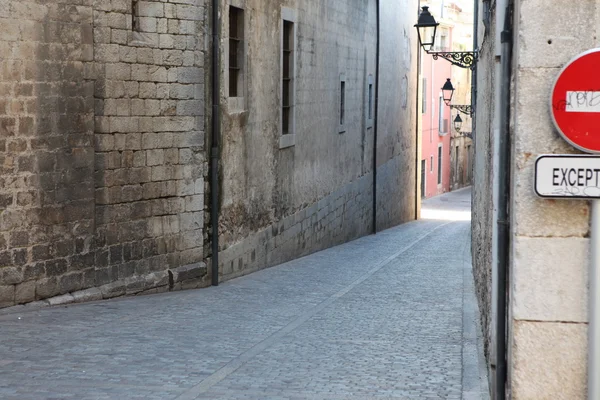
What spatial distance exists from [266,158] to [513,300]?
10.4 m

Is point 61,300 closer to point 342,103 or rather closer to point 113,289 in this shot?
point 113,289

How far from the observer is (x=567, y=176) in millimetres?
5035

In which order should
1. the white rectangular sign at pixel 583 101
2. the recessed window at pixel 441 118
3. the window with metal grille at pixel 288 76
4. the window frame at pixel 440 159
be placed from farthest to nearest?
the window frame at pixel 440 159 < the recessed window at pixel 441 118 < the window with metal grille at pixel 288 76 < the white rectangular sign at pixel 583 101

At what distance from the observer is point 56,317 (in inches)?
397

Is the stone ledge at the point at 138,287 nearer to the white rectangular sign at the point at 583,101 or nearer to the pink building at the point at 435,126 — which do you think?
the white rectangular sign at the point at 583,101

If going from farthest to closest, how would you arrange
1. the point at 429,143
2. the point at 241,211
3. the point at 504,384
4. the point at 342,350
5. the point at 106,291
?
the point at 429,143, the point at 241,211, the point at 106,291, the point at 342,350, the point at 504,384

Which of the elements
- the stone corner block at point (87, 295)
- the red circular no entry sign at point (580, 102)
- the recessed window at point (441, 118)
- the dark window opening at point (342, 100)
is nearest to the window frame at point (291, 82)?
the dark window opening at point (342, 100)

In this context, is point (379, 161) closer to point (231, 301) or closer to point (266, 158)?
point (266, 158)

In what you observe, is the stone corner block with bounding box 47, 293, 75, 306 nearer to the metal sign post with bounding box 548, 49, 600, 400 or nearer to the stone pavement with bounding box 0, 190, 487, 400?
the stone pavement with bounding box 0, 190, 487, 400

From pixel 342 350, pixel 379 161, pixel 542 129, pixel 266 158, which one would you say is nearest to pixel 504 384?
pixel 542 129

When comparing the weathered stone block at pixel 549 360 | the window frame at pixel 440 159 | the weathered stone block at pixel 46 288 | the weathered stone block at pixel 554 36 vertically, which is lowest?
the window frame at pixel 440 159

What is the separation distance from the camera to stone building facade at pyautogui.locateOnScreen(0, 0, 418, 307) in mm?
10398

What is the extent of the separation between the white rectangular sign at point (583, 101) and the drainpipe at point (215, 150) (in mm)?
8249

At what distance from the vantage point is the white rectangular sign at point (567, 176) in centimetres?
493
